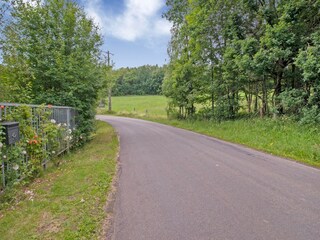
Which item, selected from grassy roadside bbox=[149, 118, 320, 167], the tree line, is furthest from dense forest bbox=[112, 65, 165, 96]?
the tree line

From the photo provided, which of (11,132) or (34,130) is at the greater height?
(11,132)

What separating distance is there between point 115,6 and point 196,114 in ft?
35.0

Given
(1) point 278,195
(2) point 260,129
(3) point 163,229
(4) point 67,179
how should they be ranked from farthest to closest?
(2) point 260,129 → (4) point 67,179 → (1) point 278,195 → (3) point 163,229

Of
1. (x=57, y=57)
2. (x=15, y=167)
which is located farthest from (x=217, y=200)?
(x=57, y=57)

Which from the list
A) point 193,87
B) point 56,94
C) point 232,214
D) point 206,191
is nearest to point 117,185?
point 206,191

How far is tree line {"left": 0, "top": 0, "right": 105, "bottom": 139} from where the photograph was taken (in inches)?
347

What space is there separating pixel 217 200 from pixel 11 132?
3.94 metres

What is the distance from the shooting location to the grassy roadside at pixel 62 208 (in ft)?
10.0

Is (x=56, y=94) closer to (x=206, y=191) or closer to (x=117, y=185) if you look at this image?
(x=117, y=185)

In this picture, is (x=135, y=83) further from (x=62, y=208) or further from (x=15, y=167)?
(x=62, y=208)

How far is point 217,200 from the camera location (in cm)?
397

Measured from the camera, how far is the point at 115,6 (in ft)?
44.8

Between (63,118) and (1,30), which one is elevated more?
(1,30)

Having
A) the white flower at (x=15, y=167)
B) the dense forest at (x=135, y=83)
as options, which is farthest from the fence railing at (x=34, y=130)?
the dense forest at (x=135, y=83)
